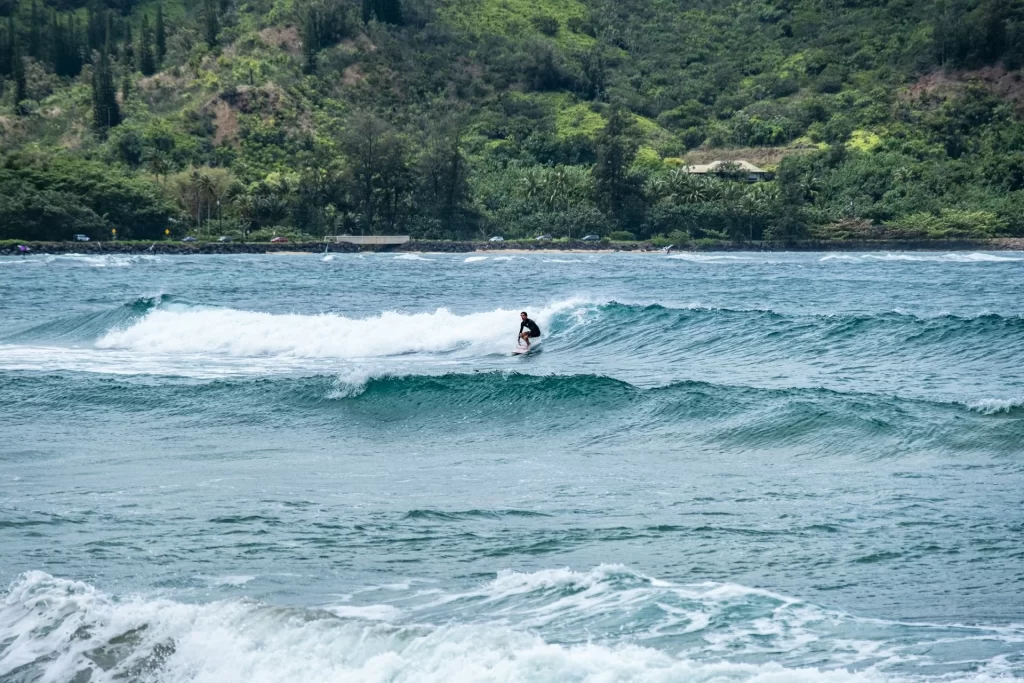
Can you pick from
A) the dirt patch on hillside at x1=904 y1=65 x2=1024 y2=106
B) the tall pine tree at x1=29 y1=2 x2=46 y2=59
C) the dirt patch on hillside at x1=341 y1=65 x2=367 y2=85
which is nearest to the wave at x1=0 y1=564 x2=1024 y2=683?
the dirt patch on hillside at x1=904 y1=65 x2=1024 y2=106

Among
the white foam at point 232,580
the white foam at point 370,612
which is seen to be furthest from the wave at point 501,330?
the white foam at point 370,612

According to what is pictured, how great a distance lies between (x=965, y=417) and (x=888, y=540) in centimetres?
630

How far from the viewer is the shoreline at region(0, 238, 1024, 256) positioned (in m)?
90.5

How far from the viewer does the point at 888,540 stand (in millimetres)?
10844

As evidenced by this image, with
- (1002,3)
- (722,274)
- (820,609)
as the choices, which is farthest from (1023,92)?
(820,609)

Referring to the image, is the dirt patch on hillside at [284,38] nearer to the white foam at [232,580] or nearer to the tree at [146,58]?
the tree at [146,58]

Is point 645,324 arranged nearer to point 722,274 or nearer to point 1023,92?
point 722,274

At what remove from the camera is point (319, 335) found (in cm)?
3034

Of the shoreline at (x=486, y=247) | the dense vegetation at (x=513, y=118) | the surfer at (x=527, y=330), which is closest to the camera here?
the surfer at (x=527, y=330)

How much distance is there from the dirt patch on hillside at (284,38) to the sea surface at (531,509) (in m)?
120

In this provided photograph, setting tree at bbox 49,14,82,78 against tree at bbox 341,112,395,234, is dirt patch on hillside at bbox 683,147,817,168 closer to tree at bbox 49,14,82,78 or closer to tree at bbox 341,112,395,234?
tree at bbox 341,112,395,234

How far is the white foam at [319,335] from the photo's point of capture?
95.7 feet

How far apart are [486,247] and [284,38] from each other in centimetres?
5656

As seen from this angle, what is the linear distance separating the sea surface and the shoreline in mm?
65478
